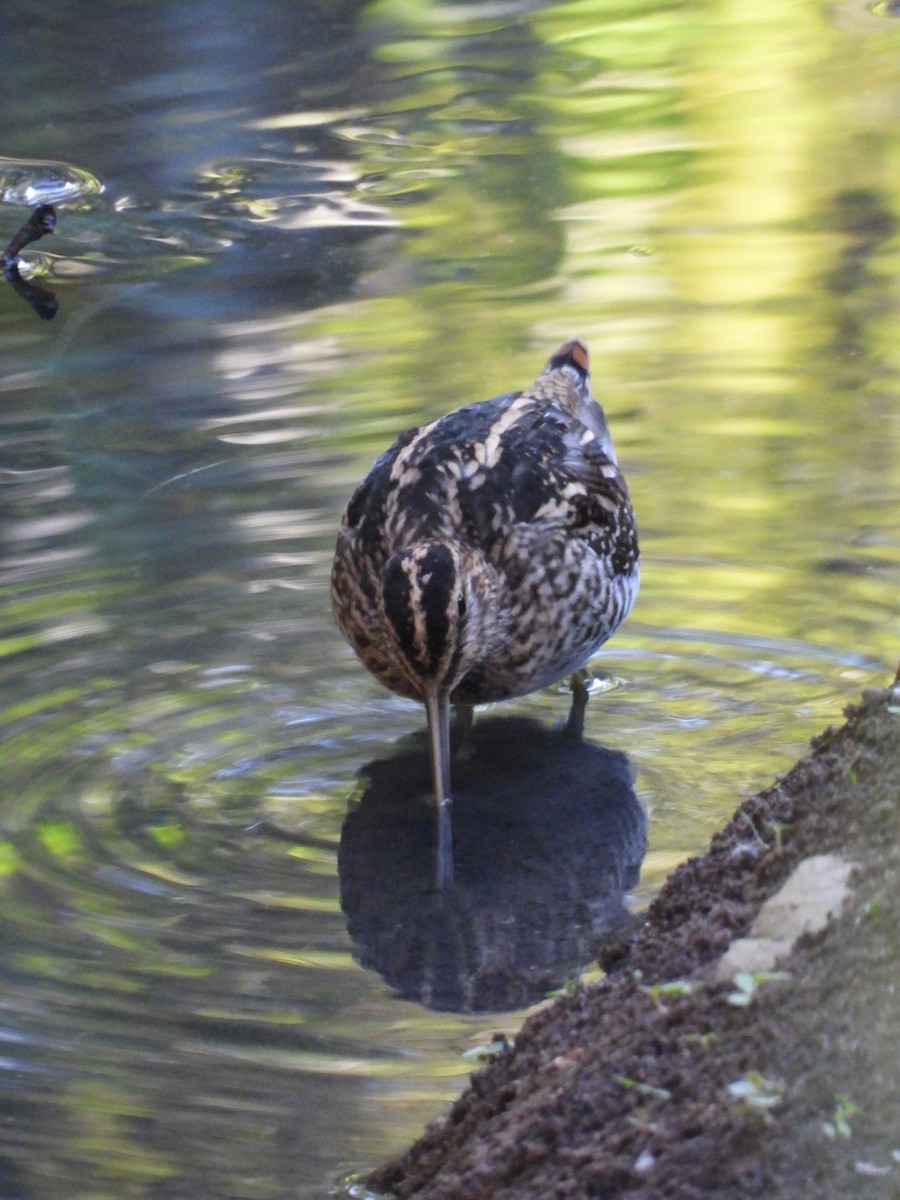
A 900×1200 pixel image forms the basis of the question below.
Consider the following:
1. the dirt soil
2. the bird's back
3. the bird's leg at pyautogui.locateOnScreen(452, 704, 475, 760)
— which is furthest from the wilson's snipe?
the dirt soil

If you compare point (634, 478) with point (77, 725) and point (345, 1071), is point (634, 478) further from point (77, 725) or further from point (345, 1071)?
point (345, 1071)

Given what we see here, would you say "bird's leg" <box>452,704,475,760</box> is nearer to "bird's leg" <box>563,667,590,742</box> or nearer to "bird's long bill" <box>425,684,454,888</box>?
"bird's leg" <box>563,667,590,742</box>

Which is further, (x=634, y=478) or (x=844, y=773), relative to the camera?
(x=634, y=478)

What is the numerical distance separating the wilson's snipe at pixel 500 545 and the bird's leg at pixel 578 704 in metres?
0.01

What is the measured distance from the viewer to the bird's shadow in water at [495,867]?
16.9 feet

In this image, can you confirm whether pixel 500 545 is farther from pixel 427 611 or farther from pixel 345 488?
pixel 345 488

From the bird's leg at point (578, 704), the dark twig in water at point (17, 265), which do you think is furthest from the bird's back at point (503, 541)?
the dark twig in water at point (17, 265)

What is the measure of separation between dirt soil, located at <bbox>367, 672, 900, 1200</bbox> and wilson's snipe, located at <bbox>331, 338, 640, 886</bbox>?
1.74 m

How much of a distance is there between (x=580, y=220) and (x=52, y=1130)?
7.81 metres

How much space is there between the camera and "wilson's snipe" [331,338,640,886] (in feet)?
21.0

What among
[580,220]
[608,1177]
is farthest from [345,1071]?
[580,220]

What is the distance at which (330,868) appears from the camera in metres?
5.70

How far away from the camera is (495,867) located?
18.7ft

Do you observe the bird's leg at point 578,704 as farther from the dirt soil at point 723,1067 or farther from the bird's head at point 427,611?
the dirt soil at point 723,1067
